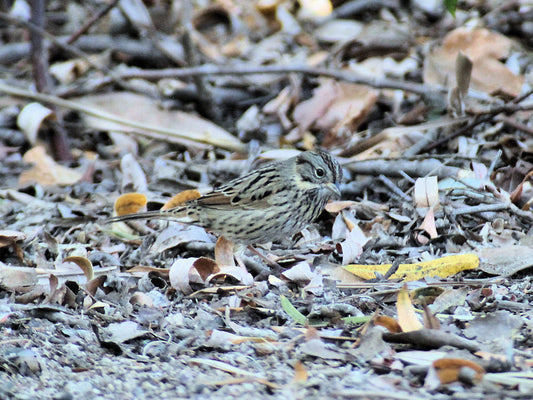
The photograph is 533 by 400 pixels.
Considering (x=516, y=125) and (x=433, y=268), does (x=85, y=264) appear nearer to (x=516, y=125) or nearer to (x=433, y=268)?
(x=433, y=268)

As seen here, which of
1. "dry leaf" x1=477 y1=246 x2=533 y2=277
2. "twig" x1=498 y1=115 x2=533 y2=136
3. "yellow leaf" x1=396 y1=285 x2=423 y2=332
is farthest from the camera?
"twig" x1=498 y1=115 x2=533 y2=136

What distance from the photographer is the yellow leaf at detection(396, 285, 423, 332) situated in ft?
10.9

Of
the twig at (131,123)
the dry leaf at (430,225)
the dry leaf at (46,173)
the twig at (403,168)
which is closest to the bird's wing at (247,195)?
the twig at (403,168)

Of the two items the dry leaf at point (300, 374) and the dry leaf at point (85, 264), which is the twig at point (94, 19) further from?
the dry leaf at point (300, 374)

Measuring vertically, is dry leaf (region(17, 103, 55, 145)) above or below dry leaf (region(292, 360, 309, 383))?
above

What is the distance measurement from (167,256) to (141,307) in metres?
0.96

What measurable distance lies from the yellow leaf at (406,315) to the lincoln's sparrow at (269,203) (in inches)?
60.4

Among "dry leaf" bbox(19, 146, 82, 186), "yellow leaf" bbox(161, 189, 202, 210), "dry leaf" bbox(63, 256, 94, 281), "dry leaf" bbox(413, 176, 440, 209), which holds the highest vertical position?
"dry leaf" bbox(19, 146, 82, 186)

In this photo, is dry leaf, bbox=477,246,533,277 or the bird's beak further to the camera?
the bird's beak

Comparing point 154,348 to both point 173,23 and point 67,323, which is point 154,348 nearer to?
point 67,323

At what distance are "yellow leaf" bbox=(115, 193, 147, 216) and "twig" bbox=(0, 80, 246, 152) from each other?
1173 mm

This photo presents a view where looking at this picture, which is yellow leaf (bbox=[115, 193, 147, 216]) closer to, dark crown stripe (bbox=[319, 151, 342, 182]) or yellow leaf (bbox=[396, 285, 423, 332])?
dark crown stripe (bbox=[319, 151, 342, 182])

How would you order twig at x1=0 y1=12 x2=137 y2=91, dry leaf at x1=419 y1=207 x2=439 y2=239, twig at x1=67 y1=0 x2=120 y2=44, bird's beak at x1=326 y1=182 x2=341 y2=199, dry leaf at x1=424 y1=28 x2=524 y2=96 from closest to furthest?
dry leaf at x1=419 y1=207 x2=439 y2=239, bird's beak at x1=326 y1=182 x2=341 y2=199, twig at x1=0 y1=12 x2=137 y2=91, dry leaf at x1=424 y1=28 x2=524 y2=96, twig at x1=67 y1=0 x2=120 y2=44

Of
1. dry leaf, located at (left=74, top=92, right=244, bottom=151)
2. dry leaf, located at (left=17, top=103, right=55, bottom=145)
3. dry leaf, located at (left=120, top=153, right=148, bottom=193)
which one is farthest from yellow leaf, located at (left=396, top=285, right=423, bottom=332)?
dry leaf, located at (left=17, top=103, right=55, bottom=145)
